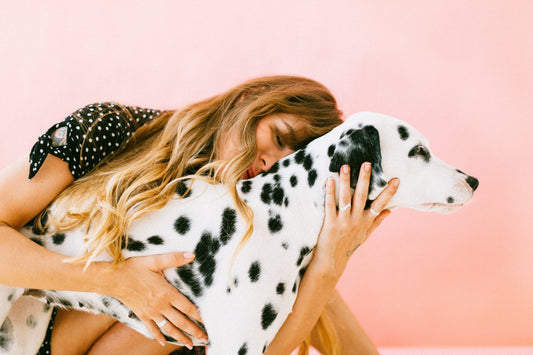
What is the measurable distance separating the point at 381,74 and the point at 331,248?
1492 millimetres

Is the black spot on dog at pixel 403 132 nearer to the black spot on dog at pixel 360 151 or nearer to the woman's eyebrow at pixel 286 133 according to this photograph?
the black spot on dog at pixel 360 151

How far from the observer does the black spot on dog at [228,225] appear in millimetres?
1311

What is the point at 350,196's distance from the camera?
137 centimetres

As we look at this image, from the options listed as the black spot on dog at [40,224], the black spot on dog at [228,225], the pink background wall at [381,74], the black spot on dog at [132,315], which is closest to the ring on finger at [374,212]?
the black spot on dog at [228,225]

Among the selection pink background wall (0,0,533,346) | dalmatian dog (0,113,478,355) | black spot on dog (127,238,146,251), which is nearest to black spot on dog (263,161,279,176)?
dalmatian dog (0,113,478,355)

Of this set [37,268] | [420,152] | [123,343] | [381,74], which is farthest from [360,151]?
[381,74]

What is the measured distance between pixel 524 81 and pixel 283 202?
192 centimetres

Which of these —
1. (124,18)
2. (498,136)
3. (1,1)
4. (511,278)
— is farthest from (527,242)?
(1,1)

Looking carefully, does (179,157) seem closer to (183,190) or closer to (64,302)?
(183,190)

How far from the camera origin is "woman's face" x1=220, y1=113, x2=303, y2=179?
154 centimetres

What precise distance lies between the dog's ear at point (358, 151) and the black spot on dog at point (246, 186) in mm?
263

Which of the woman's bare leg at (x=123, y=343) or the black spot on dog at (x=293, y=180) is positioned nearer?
the black spot on dog at (x=293, y=180)

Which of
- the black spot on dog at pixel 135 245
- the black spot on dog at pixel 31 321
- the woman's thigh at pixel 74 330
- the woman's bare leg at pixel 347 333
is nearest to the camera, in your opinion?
the black spot on dog at pixel 135 245

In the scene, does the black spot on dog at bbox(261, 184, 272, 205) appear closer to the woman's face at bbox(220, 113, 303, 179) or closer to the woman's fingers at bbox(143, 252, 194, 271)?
the woman's face at bbox(220, 113, 303, 179)
